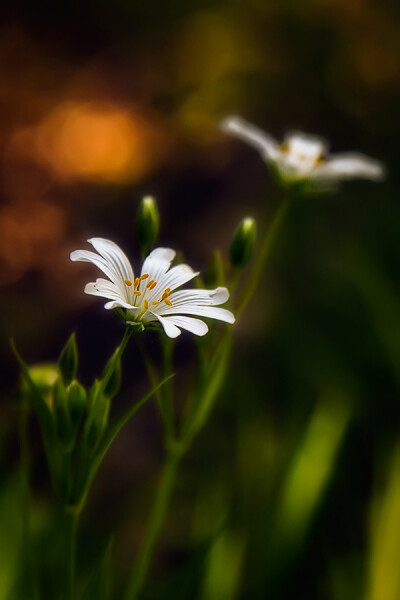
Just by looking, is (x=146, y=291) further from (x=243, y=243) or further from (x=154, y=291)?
(x=243, y=243)

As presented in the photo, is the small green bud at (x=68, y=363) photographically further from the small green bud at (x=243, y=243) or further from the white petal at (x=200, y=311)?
the small green bud at (x=243, y=243)

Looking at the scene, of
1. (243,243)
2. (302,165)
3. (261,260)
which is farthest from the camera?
(302,165)

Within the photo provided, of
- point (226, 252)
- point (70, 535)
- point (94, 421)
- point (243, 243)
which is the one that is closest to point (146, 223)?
point (243, 243)

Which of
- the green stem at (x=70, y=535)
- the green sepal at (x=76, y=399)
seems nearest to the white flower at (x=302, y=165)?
the green sepal at (x=76, y=399)

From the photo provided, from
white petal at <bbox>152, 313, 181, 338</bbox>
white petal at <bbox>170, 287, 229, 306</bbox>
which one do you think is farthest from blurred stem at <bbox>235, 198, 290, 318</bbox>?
white petal at <bbox>152, 313, 181, 338</bbox>

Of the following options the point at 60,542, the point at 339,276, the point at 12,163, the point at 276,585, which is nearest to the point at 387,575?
the point at 276,585

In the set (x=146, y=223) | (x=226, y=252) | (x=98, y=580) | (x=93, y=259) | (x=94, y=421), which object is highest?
(x=226, y=252)

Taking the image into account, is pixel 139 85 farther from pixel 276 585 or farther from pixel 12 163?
pixel 276 585
